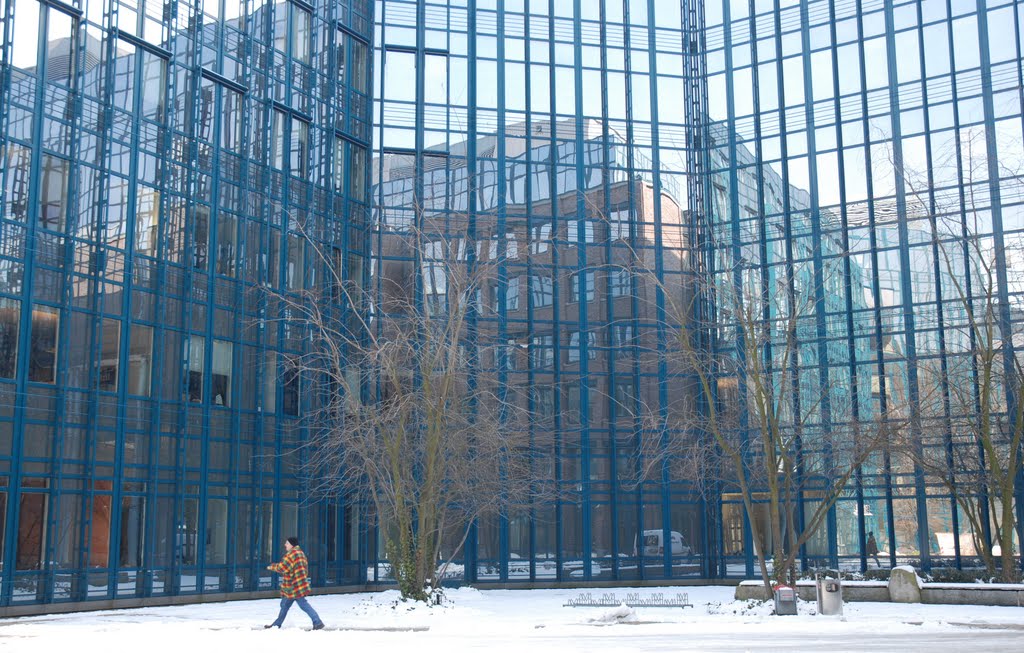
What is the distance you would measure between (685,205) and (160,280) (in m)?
18.4

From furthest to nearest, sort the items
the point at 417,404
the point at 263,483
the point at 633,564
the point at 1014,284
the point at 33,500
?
the point at 633,564 < the point at 1014,284 < the point at 263,483 < the point at 417,404 < the point at 33,500

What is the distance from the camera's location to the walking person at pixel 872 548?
111 ft

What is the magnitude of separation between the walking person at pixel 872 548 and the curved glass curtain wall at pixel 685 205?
0.25 meters

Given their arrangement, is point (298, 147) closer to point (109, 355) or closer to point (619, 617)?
point (109, 355)

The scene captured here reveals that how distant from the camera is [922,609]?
81.3 feet

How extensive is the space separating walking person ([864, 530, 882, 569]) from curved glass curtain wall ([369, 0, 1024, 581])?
254mm

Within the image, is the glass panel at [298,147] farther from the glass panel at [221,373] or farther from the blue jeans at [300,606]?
the blue jeans at [300,606]

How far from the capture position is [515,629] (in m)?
21.6

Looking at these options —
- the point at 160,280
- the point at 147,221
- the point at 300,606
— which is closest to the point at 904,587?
the point at 300,606

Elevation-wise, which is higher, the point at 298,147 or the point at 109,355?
the point at 298,147

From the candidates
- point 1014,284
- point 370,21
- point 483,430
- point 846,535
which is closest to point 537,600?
point 483,430

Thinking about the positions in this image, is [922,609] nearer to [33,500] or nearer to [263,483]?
[263,483]

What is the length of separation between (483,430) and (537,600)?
5085 mm

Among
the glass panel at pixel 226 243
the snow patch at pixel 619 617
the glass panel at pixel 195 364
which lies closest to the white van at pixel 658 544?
the snow patch at pixel 619 617
